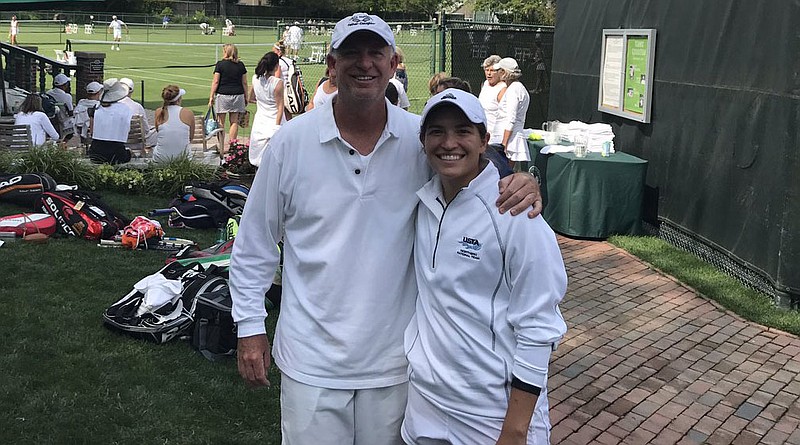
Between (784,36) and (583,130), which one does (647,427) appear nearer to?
(784,36)

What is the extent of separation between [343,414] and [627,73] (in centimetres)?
851

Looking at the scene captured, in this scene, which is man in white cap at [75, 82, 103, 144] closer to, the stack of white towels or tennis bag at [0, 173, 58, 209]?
tennis bag at [0, 173, 58, 209]

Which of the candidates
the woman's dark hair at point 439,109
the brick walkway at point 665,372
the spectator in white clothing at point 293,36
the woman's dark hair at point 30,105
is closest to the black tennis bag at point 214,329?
the brick walkway at point 665,372

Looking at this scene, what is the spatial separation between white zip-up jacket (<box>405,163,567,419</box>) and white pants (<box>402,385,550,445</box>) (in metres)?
0.03

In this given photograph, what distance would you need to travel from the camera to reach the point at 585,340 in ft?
20.7

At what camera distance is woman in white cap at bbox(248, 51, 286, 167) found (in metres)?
10.5

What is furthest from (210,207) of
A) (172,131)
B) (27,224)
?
(172,131)

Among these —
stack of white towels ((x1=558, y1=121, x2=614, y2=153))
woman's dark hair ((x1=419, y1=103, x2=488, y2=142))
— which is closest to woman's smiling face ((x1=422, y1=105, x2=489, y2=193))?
woman's dark hair ((x1=419, y1=103, x2=488, y2=142))

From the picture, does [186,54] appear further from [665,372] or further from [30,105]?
[665,372]

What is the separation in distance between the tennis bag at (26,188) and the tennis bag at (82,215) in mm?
409

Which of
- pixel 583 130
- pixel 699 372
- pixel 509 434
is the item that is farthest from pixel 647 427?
pixel 583 130

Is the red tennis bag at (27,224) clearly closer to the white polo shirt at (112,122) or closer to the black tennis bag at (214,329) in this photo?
the white polo shirt at (112,122)

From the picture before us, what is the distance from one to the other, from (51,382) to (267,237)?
114 inches

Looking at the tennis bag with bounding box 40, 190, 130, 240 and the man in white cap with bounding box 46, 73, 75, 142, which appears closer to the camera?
the tennis bag with bounding box 40, 190, 130, 240
